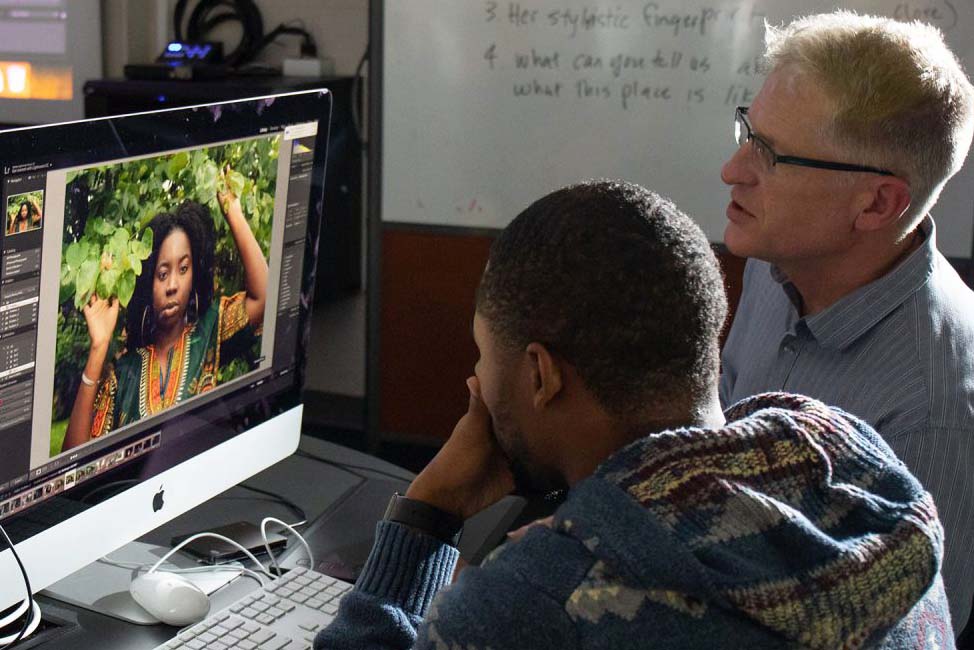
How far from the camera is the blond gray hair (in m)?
1.43

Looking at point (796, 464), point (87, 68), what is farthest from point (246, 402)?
point (87, 68)

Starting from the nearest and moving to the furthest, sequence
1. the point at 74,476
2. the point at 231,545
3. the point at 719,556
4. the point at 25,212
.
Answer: the point at 719,556 < the point at 25,212 < the point at 74,476 < the point at 231,545

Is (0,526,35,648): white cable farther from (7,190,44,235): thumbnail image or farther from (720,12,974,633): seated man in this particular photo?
(720,12,974,633): seated man

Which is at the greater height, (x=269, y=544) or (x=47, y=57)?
(x=47, y=57)

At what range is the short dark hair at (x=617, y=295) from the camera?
0.80m

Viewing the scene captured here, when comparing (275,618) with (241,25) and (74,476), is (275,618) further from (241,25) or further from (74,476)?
(241,25)

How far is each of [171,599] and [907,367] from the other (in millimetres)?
891

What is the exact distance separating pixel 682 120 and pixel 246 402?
6.28 feet

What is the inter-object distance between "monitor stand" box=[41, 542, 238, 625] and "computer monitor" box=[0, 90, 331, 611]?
0.07 m

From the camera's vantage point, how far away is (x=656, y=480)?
75cm

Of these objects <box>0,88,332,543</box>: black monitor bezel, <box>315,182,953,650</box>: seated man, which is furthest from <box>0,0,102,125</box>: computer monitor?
<box>315,182,953,650</box>: seated man

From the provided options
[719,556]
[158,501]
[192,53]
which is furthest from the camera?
[192,53]

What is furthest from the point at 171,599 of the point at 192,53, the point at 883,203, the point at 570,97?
the point at 192,53

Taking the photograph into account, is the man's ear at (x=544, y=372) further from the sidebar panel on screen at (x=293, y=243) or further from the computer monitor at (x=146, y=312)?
the sidebar panel on screen at (x=293, y=243)
